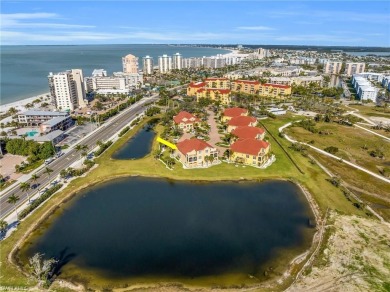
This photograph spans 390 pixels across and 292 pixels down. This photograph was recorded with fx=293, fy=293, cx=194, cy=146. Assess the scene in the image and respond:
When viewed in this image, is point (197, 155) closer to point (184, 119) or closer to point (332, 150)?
point (184, 119)

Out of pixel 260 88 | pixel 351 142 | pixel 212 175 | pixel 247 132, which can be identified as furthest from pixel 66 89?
pixel 351 142

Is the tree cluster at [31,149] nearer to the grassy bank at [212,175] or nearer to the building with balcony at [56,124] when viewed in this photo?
the building with balcony at [56,124]

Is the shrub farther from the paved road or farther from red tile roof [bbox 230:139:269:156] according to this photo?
the paved road

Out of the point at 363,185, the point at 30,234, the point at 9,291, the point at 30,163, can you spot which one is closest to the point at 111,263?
the point at 9,291

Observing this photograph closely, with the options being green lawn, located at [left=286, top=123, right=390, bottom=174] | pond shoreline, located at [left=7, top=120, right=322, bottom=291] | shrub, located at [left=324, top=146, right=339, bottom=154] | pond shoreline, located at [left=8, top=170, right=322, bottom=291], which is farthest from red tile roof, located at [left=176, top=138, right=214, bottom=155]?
green lawn, located at [left=286, top=123, right=390, bottom=174]

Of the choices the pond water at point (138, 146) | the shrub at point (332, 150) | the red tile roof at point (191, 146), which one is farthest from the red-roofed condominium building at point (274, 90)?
the red tile roof at point (191, 146)

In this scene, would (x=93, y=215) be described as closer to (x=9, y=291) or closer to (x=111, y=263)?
(x=111, y=263)
